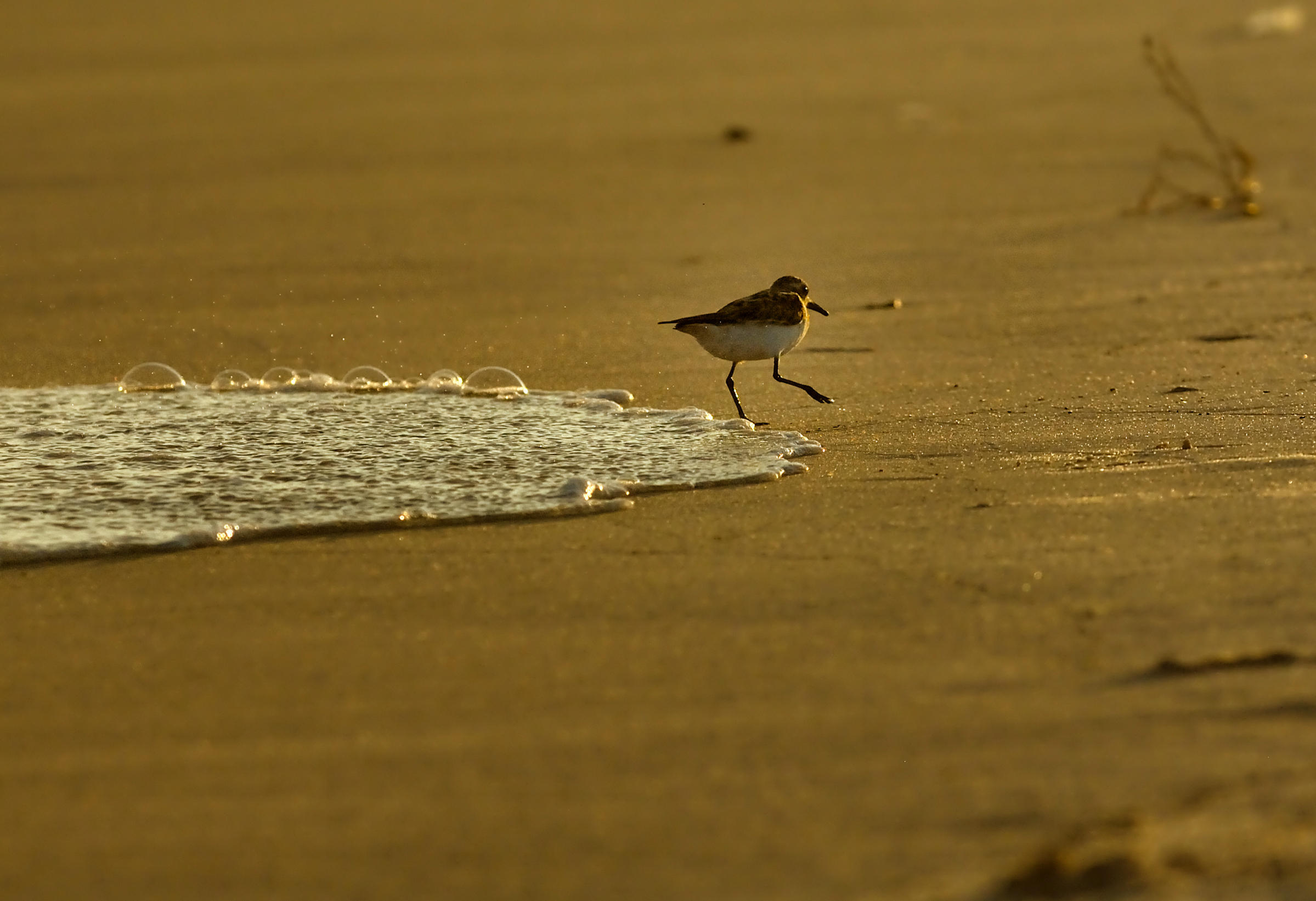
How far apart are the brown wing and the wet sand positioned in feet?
1.14

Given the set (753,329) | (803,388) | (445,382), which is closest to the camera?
(753,329)

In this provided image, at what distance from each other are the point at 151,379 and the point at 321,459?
1.35 m

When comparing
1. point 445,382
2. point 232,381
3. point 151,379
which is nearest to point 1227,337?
point 445,382

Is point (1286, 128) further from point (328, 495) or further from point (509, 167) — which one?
point (328, 495)

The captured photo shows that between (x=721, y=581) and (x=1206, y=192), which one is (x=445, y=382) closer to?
(x=721, y=581)

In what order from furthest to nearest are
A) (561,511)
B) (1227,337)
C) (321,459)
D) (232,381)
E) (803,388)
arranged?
1. (1227,337)
2. (232,381)
3. (803,388)
4. (321,459)
5. (561,511)

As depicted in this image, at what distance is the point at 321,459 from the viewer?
4949mm

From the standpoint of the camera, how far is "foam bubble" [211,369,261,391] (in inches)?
230

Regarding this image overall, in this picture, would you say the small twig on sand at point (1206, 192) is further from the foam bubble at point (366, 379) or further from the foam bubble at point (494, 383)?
the foam bubble at point (366, 379)

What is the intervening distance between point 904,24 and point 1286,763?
44.5 feet

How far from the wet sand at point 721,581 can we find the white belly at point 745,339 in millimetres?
238

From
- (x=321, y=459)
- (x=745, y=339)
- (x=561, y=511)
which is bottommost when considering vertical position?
(x=561, y=511)

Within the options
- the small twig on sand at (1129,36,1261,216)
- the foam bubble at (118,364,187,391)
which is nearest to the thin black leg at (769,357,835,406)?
the foam bubble at (118,364,187,391)

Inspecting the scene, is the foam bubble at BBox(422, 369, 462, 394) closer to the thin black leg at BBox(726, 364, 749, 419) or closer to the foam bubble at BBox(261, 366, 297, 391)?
the foam bubble at BBox(261, 366, 297, 391)
